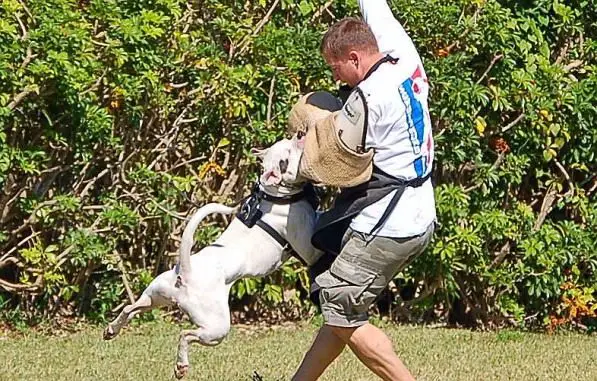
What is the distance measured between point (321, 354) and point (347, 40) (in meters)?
1.36

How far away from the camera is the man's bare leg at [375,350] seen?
5172 mm

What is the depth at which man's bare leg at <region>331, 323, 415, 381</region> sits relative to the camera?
517cm

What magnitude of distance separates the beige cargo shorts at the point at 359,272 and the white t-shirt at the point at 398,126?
0.04 metres

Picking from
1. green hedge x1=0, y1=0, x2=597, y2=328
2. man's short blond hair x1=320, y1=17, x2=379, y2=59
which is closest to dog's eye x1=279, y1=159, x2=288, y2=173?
man's short blond hair x1=320, y1=17, x2=379, y2=59

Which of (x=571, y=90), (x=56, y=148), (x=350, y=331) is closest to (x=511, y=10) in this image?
(x=571, y=90)

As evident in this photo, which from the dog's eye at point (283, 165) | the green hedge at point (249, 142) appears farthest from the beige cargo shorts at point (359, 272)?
the green hedge at point (249, 142)

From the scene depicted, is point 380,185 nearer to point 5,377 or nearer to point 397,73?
point 397,73

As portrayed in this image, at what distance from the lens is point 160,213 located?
310 inches

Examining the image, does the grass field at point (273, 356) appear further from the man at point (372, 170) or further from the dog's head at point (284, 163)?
the dog's head at point (284, 163)

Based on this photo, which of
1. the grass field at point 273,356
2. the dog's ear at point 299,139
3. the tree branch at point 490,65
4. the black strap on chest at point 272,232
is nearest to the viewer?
the dog's ear at point 299,139

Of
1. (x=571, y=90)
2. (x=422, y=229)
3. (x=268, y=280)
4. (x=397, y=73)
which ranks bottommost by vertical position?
(x=268, y=280)

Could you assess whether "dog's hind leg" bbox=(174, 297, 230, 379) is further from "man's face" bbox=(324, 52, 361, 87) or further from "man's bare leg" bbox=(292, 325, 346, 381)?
"man's face" bbox=(324, 52, 361, 87)

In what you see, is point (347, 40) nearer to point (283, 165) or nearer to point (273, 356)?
point (283, 165)

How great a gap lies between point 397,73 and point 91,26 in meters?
2.81
